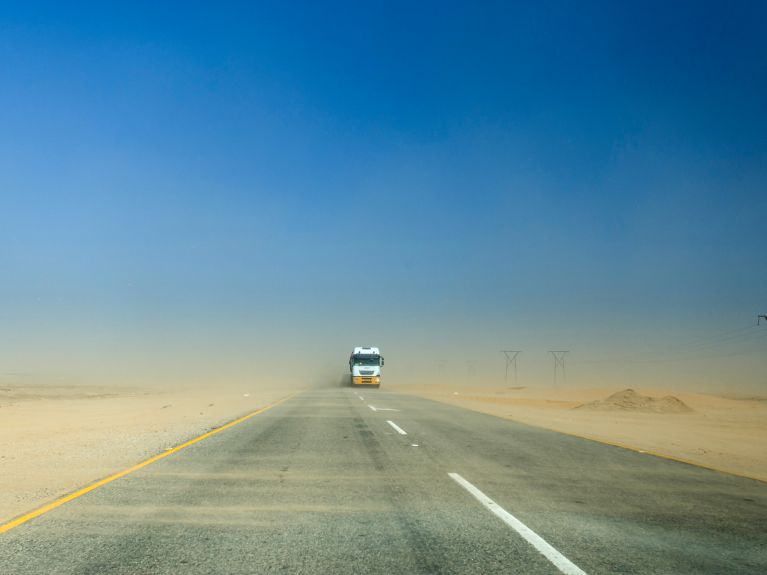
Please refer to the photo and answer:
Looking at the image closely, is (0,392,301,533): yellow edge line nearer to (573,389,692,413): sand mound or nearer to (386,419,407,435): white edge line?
(386,419,407,435): white edge line

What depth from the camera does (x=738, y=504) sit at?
7.68 m

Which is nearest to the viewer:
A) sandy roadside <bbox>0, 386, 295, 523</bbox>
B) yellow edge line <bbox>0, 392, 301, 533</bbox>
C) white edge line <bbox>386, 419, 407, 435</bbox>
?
yellow edge line <bbox>0, 392, 301, 533</bbox>

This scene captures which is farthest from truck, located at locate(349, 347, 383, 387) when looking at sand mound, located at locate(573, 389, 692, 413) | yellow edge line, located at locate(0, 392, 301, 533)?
yellow edge line, located at locate(0, 392, 301, 533)

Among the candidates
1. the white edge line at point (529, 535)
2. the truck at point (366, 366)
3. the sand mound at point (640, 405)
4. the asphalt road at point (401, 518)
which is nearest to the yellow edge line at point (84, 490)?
the asphalt road at point (401, 518)

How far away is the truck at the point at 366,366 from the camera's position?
180 feet

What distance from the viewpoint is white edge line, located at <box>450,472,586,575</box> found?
4.83 meters

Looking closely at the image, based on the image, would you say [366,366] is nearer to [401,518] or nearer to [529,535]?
[401,518]

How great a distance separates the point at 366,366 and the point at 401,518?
4887 centimetres

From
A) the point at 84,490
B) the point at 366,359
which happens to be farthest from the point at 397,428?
the point at 366,359

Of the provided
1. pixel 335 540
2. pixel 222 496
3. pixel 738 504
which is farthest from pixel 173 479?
pixel 738 504

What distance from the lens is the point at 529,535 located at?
5.77m

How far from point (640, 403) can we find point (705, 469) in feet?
86.0

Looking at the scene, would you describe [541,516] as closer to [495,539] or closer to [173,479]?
[495,539]

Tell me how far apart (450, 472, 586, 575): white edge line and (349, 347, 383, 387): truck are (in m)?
46.7
